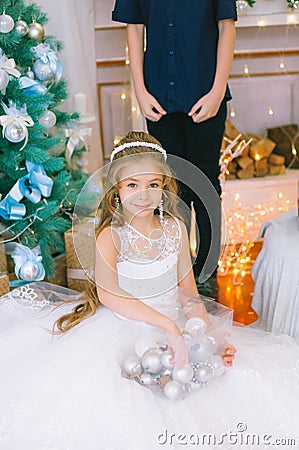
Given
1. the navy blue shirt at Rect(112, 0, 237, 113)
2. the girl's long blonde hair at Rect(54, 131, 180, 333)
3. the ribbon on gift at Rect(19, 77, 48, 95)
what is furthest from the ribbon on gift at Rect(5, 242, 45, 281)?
the navy blue shirt at Rect(112, 0, 237, 113)

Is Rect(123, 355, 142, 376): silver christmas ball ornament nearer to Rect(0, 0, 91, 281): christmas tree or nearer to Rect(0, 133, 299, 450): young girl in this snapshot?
Rect(0, 133, 299, 450): young girl

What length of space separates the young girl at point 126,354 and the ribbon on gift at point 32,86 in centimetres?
49

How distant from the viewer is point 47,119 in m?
1.99

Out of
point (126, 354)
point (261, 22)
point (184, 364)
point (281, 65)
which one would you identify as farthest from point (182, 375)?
point (281, 65)

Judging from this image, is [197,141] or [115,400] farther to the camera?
[197,141]

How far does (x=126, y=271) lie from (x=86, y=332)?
0.17 meters

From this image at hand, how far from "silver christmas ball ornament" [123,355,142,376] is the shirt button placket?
2.74ft

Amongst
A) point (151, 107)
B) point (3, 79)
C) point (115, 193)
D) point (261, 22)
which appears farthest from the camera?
point (261, 22)

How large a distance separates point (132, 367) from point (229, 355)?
225 mm

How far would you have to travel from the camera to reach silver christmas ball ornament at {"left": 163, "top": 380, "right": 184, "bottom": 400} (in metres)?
1.35

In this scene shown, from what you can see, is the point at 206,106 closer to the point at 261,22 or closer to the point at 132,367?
the point at 132,367

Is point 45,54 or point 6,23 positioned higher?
point 6,23

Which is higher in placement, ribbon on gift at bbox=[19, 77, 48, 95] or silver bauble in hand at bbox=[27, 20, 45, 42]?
silver bauble in hand at bbox=[27, 20, 45, 42]

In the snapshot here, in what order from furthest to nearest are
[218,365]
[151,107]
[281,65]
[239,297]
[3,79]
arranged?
[281,65] < [239,297] < [151,107] < [3,79] < [218,365]
